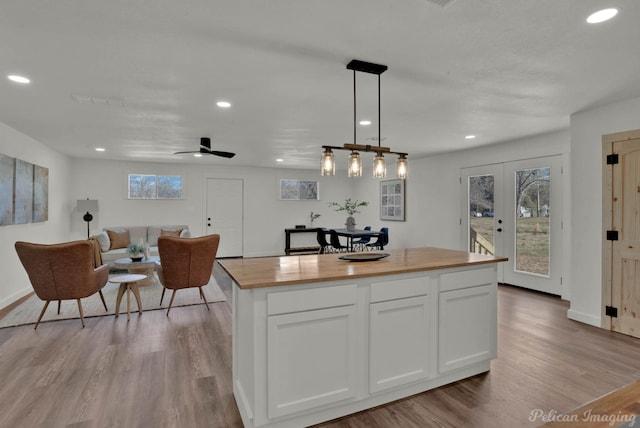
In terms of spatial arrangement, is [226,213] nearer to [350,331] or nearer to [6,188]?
[6,188]

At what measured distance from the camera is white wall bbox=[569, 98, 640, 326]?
142 inches

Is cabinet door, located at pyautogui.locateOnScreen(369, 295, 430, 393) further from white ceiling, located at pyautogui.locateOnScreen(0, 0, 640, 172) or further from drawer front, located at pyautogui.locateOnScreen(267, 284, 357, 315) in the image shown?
white ceiling, located at pyautogui.locateOnScreen(0, 0, 640, 172)

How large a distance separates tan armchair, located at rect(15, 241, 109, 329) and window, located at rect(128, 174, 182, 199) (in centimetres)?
452

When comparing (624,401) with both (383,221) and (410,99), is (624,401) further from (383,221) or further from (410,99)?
(383,221)

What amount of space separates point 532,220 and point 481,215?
868 millimetres

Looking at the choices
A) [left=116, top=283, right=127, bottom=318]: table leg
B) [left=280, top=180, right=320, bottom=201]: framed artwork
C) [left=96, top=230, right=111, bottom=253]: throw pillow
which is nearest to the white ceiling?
[left=116, top=283, right=127, bottom=318]: table leg

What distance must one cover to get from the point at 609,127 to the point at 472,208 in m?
2.66

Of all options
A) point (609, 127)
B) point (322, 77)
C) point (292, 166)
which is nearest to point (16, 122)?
point (322, 77)

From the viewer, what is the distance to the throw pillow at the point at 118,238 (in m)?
6.50

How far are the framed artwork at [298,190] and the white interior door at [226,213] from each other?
3.76ft

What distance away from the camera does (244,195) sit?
8578mm

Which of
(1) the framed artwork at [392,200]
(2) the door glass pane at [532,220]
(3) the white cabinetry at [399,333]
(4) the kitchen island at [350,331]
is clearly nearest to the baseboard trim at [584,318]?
(2) the door glass pane at [532,220]

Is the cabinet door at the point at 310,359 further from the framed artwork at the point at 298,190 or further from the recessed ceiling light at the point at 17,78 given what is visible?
the framed artwork at the point at 298,190

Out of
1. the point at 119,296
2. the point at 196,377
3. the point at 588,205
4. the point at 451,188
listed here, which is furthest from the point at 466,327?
the point at 451,188
